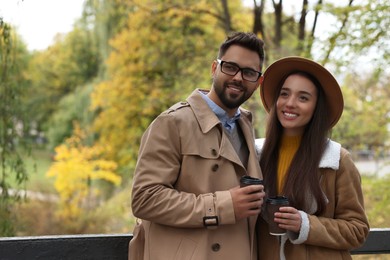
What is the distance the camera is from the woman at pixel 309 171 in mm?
2215

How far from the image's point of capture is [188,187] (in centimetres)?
209

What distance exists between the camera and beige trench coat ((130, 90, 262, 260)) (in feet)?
6.56

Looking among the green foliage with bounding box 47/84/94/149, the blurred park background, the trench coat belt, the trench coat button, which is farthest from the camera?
the green foliage with bounding box 47/84/94/149

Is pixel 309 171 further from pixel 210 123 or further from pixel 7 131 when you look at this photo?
pixel 7 131

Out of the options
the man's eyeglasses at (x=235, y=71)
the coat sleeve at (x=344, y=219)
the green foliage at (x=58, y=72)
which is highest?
the green foliage at (x=58, y=72)

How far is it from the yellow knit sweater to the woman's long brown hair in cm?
2

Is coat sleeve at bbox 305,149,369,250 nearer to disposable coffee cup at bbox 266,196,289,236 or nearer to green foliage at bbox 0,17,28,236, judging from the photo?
disposable coffee cup at bbox 266,196,289,236

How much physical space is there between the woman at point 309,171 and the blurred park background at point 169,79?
3.30 meters

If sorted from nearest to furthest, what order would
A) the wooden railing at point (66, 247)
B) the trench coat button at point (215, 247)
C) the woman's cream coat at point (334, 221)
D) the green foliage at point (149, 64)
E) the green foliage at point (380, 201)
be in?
the trench coat button at point (215, 247) < the woman's cream coat at point (334, 221) < the wooden railing at point (66, 247) < the green foliage at point (380, 201) < the green foliage at point (149, 64)

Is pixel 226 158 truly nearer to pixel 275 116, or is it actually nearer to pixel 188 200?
pixel 188 200

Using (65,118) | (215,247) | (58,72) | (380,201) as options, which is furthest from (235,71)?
(58,72)

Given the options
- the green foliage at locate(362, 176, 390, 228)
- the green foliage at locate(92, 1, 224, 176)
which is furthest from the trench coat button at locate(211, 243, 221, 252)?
the green foliage at locate(92, 1, 224, 176)

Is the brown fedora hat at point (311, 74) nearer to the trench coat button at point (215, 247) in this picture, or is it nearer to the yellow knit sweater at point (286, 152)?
the yellow knit sweater at point (286, 152)

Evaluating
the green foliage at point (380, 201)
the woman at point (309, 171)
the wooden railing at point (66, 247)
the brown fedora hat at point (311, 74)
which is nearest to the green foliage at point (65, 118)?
the green foliage at point (380, 201)
